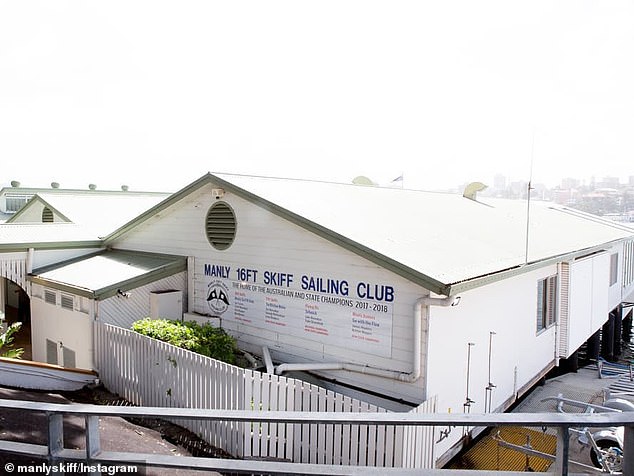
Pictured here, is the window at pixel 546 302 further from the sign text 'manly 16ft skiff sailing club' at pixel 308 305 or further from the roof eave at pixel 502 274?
the sign text 'manly 16ft skiff sailing club' at pixel 308 305

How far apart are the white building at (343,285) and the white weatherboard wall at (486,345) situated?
37 millimetres

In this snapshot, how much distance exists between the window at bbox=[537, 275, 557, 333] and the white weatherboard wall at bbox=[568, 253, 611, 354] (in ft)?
1.30

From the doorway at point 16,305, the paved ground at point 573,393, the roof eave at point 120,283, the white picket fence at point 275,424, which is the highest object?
the roof eave at point 120,283

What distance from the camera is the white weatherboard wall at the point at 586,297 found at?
42.5ft

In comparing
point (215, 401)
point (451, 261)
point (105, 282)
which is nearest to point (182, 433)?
point (215, 401)

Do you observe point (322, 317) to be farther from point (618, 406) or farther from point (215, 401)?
point (618, 406)

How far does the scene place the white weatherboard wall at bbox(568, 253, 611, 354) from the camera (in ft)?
42.5

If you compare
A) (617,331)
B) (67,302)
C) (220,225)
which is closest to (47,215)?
(67,302)

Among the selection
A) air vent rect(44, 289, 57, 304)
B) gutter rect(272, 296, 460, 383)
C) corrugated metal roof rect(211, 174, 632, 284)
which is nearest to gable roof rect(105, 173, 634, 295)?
corrugated metal roof rect(211, 174, 632, 284)

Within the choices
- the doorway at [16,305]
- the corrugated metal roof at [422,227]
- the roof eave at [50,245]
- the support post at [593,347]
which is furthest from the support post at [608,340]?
the doorway at [16,305]

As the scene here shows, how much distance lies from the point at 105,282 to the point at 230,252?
2588 mm

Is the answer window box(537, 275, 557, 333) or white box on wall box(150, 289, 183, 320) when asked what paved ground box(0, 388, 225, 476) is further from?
window box(537, 275, 557, 333)

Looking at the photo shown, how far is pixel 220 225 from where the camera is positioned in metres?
10.8

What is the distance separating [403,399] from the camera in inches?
310
